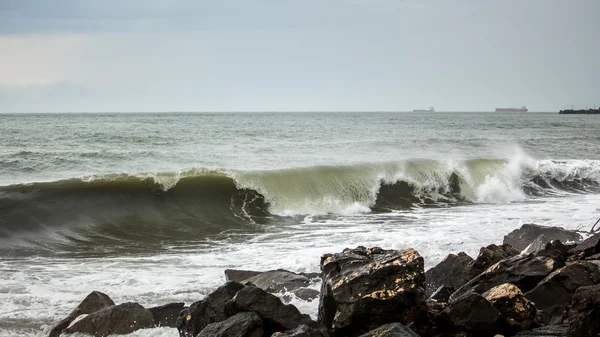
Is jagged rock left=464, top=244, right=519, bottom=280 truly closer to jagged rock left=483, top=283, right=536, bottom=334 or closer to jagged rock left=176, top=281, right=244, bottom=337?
jagged rock left=483, top=283, right=536, bottom=334

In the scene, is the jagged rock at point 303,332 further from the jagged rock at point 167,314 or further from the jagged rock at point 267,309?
the jagged rock at point 167,314

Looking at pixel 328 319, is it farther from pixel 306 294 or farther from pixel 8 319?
pixel 8 319

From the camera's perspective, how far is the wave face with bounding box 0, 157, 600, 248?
15.4 metres

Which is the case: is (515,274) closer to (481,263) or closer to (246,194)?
(481,263)

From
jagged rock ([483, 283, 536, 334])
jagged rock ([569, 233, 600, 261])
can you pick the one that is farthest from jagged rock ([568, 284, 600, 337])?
jagged rock ([569, 233, 600, 261])

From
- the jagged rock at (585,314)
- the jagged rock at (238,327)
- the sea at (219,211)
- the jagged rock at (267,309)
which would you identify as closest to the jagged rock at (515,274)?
the jagged rock at (585,314)

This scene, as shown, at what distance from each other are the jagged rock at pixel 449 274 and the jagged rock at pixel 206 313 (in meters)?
2.70

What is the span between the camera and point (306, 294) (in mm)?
7805

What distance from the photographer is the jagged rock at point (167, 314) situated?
6965mm

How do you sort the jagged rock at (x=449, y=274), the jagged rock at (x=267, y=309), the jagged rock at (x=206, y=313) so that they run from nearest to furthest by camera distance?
the jagged rock at (x=267, y=309)
the jagged rock at (x=206, y=313)
the jagged rock at (x=449, y=274)

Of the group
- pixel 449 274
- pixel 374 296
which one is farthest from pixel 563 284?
pixel 374 296

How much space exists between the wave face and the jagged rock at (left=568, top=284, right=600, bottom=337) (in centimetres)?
1036

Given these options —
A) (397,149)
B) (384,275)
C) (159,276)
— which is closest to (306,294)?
(384,275)

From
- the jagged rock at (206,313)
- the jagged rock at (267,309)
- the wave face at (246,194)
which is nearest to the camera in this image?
the jagged rock at (267,309)
